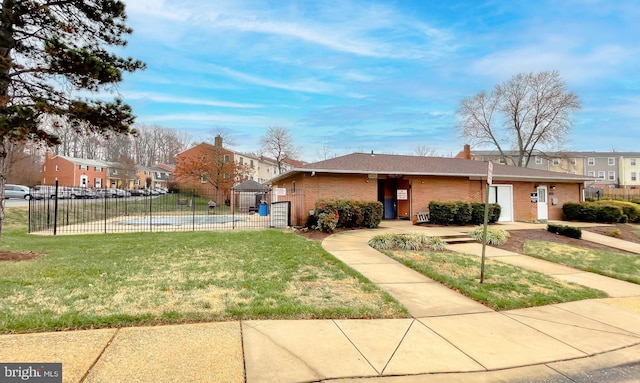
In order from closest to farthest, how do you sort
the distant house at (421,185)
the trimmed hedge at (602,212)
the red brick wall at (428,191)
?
the red brick wall at (428,191) → the distant house at (421,185) → the trimmed hedge at (602,212)

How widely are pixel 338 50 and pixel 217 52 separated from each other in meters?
5.27

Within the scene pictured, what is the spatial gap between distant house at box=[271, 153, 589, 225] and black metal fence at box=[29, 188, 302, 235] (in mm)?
1463

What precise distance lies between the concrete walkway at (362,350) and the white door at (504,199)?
48.7ft

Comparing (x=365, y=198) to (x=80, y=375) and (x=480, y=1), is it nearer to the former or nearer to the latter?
(x=480, y=1)

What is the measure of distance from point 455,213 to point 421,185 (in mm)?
2293

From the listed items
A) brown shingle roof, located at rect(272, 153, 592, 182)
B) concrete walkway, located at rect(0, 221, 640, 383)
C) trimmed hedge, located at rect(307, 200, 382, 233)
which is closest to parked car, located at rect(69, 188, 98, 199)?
brown shingle roof, located at rect(272, 153, 592, 182)

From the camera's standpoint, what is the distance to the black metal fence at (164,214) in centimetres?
1539

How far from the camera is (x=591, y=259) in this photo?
9367mm

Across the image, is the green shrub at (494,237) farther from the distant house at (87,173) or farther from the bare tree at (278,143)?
the distant house at (87,173)

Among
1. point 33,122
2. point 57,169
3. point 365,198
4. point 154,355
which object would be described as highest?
point 57,169

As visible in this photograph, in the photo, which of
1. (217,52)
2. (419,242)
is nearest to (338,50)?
(217,52)

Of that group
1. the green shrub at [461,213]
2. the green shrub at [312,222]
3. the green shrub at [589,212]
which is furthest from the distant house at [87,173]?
the green shrub at [589,212]

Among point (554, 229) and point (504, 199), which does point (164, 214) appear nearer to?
point (504, 199)

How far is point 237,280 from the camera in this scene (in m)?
5.79
